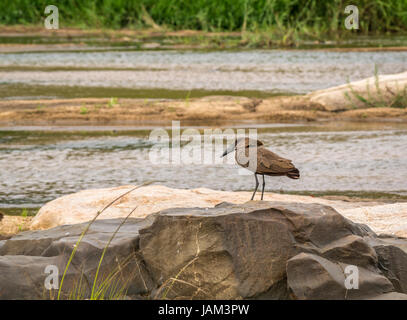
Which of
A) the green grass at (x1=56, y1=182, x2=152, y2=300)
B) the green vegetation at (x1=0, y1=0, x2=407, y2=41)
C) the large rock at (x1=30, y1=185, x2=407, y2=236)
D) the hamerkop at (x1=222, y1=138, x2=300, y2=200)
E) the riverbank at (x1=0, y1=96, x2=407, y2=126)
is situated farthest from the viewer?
the green vegetation at (x1=0, y1=0, x2=407, y2=41)

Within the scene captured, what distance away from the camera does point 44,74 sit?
23.8m

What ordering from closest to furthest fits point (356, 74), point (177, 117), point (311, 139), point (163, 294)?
point (163, 294), point (311, 139), point (177, 117), point (356, 74)

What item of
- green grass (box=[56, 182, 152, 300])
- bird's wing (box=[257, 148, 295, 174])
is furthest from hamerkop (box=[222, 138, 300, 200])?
green grass (box=[56, 182, 152, 300])

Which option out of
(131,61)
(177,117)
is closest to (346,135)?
(177,117)

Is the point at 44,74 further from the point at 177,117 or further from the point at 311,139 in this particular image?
the point at 311,139

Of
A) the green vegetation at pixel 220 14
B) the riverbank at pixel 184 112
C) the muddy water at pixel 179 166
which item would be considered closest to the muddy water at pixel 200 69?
the riverbank at pixel 184 112

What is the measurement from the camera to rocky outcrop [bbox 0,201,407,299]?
528 centimetres

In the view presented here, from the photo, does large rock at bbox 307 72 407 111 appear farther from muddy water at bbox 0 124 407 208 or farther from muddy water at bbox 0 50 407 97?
muddy water at bbox 0 50 407 97

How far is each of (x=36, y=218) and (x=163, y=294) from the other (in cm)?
297

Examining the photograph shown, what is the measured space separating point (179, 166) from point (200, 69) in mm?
12851

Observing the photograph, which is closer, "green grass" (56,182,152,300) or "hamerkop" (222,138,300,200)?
"green grass" (56,182,152,300)

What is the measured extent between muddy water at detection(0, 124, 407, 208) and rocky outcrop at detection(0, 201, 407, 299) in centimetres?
414

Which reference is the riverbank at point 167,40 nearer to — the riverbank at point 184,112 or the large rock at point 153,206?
the riverbank at point 184,112

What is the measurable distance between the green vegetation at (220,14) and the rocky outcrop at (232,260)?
2434 centimetres
